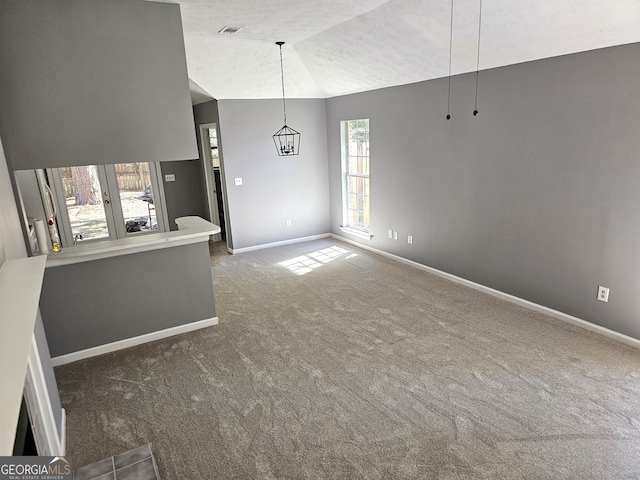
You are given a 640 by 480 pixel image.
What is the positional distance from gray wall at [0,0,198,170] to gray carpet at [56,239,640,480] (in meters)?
1.82

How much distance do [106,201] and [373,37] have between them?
4832mm

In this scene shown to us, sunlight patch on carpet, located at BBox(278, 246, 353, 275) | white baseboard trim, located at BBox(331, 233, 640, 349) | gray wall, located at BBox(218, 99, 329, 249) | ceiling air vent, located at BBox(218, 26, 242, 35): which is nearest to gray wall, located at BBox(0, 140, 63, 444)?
ceiling air vent, located at BBox(218, 26, 242, 35)

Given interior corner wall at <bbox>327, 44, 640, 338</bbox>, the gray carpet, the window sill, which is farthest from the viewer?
the window sill

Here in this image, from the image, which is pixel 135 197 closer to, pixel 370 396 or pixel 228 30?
pixel 228 30

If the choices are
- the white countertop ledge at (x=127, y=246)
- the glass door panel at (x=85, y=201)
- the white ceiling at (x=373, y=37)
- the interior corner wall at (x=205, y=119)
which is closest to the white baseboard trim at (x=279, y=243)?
the interior corner wall at (x=205, y=119)

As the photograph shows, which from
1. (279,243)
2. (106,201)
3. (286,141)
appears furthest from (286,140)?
(106,201)

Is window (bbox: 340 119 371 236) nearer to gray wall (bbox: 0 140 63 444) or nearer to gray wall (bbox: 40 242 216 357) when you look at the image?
gray wall (bbox: 40 242 216 357)

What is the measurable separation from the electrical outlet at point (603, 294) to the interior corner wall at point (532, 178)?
4cm

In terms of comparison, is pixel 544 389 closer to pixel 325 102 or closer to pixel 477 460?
pixel 477 460

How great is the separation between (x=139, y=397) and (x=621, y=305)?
3897 millimetres

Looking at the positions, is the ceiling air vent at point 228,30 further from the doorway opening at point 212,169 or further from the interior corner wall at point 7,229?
the interior corner wall at point 7,229

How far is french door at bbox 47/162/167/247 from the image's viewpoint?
6.26 meters

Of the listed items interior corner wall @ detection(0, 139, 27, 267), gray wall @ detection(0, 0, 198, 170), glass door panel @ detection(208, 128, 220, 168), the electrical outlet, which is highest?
gray wall @ detection(0, 0, 198, 170)

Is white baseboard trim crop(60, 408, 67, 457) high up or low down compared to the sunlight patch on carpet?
down
